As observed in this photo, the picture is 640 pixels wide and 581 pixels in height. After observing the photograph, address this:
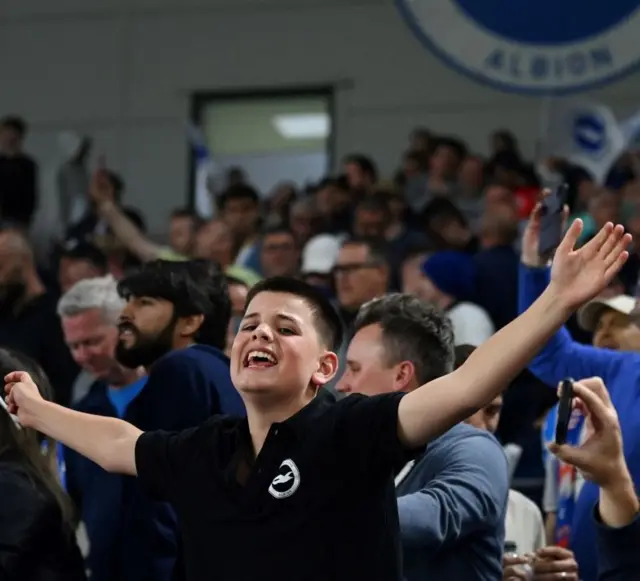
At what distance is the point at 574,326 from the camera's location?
22.6 ft

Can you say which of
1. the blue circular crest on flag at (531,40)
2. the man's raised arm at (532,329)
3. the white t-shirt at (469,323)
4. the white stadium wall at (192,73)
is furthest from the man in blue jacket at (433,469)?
the white stadium wall at (192,73)

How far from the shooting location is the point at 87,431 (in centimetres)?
344

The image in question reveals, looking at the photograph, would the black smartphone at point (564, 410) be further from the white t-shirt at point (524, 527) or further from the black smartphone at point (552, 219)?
the white t-shirt at point (524, 527)

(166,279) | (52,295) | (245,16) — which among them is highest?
(245,16)

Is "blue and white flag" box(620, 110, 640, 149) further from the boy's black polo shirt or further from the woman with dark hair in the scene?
the boy's black polo shirt

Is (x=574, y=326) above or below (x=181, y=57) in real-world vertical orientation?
below

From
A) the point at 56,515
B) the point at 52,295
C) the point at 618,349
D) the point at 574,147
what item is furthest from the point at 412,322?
the point at 574,147

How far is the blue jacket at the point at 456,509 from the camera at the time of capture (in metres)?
3.55

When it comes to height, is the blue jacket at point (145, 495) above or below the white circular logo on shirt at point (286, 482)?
below

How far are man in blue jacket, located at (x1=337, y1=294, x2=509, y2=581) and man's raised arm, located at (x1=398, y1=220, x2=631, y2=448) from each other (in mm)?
564

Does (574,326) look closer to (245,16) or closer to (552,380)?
(552,380)

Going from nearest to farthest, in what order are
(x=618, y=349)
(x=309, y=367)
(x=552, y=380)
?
(x=309, y=367) → (x=552, y=380) → (x=618, y=349)

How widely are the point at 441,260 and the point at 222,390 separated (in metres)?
2.59

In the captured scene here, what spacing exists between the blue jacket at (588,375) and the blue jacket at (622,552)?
2.88ft
